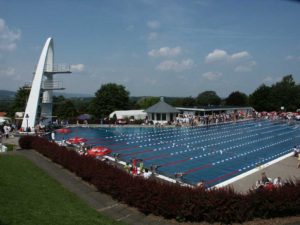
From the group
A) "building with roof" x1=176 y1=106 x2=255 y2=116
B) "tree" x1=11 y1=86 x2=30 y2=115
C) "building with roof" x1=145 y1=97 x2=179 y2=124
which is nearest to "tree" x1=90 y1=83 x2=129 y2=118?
"tree" x1=11 y1=86 x2=30 y2=115

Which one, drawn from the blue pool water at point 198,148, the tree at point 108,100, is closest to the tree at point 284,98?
the tree at point 108,100

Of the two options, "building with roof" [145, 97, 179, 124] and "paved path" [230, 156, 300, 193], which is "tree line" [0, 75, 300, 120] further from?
"paved path" [230, 156, 300, 193]

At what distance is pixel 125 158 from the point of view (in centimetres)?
2538

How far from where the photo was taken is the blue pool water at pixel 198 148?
2164 cm

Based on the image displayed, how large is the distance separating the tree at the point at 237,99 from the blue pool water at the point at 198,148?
168 feet

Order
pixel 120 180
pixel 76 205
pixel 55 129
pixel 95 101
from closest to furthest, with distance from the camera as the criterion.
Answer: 1. pixel 76 205
2. pixel 120 180
3. pixel 55 129
4. pixel 95 101

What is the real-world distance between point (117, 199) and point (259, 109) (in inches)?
2857

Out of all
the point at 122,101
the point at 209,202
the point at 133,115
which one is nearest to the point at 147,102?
the point at 122,101

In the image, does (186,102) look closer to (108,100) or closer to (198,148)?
(108,100)

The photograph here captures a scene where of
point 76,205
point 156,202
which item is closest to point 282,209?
point 156,202

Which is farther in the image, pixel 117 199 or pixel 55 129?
pixel 55 129

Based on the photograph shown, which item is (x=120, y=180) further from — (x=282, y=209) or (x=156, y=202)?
(x=282, y=209)

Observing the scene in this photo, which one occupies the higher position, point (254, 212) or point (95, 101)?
point (95, 101)

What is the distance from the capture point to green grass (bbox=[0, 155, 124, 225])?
9.48m
